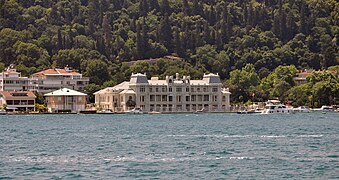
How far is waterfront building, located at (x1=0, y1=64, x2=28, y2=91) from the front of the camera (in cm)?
18312

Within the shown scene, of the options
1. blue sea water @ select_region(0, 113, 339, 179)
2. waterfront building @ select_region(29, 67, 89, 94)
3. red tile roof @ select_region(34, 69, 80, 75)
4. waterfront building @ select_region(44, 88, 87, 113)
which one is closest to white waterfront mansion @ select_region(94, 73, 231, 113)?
waterfront building @ select_region(44, 88, 87, 113)

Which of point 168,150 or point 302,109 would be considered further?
point 302,109

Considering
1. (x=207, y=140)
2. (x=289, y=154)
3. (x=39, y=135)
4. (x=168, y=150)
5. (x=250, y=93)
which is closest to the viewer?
(x=289, y=154)

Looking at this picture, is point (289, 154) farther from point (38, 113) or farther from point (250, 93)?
point (250, 93)

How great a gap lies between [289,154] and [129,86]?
122159mm

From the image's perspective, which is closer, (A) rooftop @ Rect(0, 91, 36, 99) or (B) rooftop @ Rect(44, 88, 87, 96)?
(A) rooftop @ Rect(0, 91, 36, 99)

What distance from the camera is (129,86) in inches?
7141

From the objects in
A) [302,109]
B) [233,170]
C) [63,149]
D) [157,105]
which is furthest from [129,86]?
[233,170]

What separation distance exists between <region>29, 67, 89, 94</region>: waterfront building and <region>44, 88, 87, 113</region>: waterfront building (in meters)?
12.4

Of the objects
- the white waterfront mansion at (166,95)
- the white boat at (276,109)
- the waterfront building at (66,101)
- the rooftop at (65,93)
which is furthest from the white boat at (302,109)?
the rooftop at (65,93)

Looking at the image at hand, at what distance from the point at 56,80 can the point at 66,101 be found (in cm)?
1613

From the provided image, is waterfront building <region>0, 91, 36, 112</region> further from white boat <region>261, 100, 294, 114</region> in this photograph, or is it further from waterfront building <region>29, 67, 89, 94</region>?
white boat <region>261, 100, 294, 114</region>

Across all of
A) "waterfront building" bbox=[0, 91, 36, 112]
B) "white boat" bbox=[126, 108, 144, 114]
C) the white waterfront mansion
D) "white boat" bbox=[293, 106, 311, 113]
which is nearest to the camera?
"white boat" bbox=[293, 106, 311, 113]

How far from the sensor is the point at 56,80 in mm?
189750
